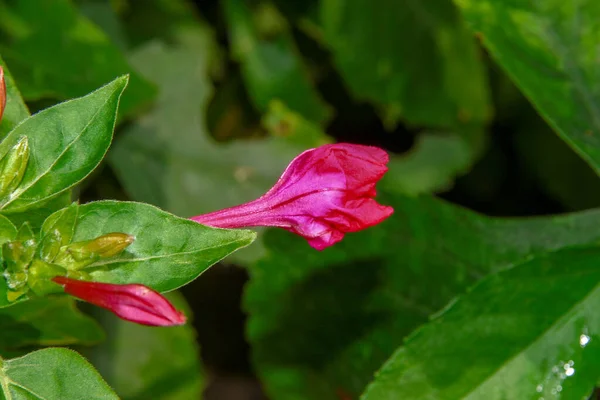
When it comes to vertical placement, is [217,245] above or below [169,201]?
above

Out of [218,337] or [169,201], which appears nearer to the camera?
[169,201]

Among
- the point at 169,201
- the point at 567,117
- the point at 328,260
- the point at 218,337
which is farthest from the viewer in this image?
the point at 218,337

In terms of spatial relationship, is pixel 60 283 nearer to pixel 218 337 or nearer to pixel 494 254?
pixel 494 254

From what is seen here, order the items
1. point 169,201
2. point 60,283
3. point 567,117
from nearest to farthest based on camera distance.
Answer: point 60,283 < point 567,117 < point 169,201

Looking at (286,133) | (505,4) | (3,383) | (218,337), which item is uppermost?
(505,4)

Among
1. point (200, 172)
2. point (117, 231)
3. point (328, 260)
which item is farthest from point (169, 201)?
point (117, 231)

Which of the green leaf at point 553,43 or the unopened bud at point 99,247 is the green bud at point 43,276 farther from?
the green leaf at point 553,43

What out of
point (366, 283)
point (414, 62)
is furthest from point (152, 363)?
point (414, 62)
